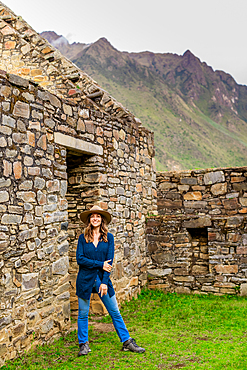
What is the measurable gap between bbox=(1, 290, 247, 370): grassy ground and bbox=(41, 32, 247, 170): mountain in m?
22.2

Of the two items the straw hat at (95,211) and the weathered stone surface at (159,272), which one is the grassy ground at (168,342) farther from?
the straw hat at (95,211)

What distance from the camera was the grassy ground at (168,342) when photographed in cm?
371

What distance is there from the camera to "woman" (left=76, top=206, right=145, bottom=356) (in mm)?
4004

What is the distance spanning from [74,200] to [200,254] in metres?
3.05

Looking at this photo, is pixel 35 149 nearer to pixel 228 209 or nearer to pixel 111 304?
pixel 111 304

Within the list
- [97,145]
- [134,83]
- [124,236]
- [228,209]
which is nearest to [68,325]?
[124,236]

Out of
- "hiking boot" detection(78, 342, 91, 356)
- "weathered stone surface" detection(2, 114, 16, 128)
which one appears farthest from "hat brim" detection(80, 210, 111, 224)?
"hiking boot" detection(78, 342, 91, 356)

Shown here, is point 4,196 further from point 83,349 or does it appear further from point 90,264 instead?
point 83,349

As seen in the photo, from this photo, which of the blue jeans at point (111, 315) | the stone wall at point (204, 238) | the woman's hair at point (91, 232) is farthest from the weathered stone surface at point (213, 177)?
the blue jeans at point (111, 315)

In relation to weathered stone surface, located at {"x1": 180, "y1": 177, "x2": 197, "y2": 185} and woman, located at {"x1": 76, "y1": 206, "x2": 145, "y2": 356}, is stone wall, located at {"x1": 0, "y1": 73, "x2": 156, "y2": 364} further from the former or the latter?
weathered stone surface, located at {"x1": 180, "y1": 177, "x2": 197, "y2": 185}

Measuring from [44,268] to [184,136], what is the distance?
34.0 meters

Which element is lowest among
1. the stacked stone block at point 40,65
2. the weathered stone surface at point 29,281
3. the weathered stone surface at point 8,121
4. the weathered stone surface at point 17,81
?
the weathered stone surface at point 29,281

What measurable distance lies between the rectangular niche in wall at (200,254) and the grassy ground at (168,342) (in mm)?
806

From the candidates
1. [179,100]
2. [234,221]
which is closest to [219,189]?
[234,221]
